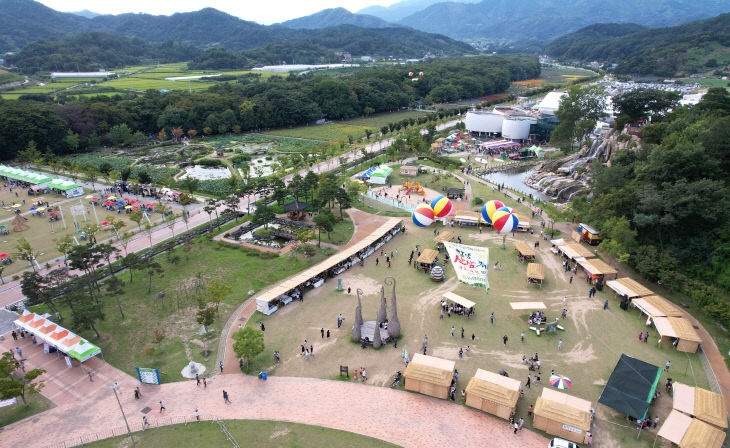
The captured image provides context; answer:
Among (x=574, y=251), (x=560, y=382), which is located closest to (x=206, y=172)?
(x=574, y=251)

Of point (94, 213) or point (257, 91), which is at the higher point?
point (257, 91)

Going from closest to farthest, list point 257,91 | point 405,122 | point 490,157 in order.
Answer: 1. point 490,157
2. point 405,122
3. point 257,91

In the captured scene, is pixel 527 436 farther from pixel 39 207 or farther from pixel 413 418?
pixel 39 207

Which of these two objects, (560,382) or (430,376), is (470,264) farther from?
(560,382)

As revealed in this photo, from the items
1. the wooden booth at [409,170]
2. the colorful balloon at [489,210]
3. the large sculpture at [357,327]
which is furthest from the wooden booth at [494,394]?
the wooden booth at [409,170]

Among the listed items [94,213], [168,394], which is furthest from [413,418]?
[94,213]

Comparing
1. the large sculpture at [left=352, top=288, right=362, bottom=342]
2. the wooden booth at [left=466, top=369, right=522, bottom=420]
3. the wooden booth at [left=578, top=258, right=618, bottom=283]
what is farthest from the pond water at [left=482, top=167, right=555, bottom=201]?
the wooden booth at [left=466, top=369, right=522, bottom=420]

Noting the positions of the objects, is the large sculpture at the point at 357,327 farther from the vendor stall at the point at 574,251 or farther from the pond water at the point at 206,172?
the pond water at the point at 206,172
